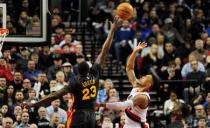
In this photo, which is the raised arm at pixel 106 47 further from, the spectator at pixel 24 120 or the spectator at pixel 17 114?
the spectator at pixel 17 114

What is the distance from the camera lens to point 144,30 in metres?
24.0

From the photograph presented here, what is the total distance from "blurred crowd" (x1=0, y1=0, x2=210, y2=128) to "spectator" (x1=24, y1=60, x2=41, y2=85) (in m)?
0.02

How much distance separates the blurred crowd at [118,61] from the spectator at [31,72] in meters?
0.02

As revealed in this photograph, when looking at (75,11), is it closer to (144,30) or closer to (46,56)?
(144,30)

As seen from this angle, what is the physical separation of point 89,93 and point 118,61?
922 centimetres

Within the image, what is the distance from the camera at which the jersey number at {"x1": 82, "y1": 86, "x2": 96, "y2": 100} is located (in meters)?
13.5

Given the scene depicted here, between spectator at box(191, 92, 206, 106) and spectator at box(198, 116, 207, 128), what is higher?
spectator at box(191, 92, 206, 106)

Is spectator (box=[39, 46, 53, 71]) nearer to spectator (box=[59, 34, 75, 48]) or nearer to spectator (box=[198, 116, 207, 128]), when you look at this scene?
spectator (box=[59, 34, 75, 48])

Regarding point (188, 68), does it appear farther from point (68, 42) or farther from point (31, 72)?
point (31, 72)

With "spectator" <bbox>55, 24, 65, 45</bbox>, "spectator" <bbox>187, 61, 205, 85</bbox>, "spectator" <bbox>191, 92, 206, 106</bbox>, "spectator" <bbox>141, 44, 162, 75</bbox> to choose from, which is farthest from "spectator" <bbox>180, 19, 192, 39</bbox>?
"spectator" <bbox>191, 92, 206, 106</bbox>

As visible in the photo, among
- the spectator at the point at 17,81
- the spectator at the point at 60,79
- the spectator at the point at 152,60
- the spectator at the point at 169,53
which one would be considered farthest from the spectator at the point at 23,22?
the spectator at the point at 169,53

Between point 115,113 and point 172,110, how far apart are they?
1353mm

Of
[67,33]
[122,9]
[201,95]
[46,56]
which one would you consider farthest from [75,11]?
[122,9]

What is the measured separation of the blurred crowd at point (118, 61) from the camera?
60.4 ft
